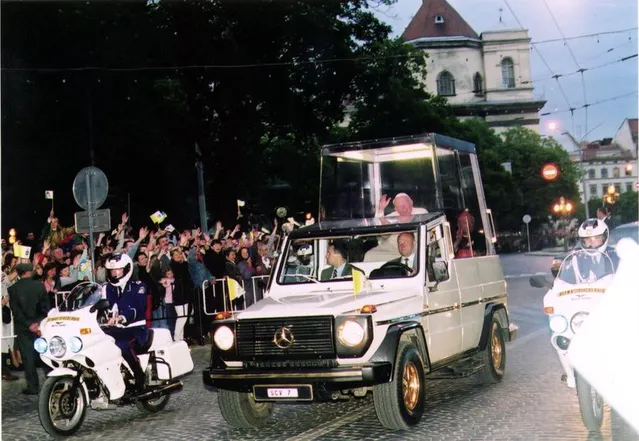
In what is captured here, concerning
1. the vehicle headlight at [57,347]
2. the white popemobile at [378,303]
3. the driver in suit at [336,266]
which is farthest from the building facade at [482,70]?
the vehicle headlight at [57,347]

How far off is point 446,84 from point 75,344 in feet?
312

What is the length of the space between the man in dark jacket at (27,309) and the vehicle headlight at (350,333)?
5.74m

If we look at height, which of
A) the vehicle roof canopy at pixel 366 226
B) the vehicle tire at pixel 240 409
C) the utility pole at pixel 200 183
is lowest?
the vehicle tire at pixel 240 409

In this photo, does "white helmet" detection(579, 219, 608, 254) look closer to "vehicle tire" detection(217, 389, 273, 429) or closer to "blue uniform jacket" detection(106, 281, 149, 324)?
"vehicle tire" detection(217, 389, 273, 429)

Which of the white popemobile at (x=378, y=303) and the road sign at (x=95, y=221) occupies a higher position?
the road sign at (x=95, y=221)

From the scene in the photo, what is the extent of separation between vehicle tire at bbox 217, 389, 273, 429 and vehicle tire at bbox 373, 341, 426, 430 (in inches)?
54.8

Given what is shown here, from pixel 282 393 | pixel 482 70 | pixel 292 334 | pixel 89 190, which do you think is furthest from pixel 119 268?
pixel 482 70

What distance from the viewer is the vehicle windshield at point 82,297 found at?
8883 mm

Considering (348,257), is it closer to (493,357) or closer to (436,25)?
(493,357)

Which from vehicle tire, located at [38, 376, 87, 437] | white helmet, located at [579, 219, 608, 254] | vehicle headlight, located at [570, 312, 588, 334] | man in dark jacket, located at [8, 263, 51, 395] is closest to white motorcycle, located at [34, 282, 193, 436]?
vehicle tire, located at [38, 376, 87, 437]

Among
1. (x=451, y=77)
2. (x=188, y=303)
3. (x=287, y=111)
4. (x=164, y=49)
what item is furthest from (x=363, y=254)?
(x=451, y=77)

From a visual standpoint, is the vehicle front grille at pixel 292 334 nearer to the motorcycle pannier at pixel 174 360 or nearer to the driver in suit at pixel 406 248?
the driver in suit at pixel 406 248

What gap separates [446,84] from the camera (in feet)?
329

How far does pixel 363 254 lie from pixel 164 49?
19.3 m
